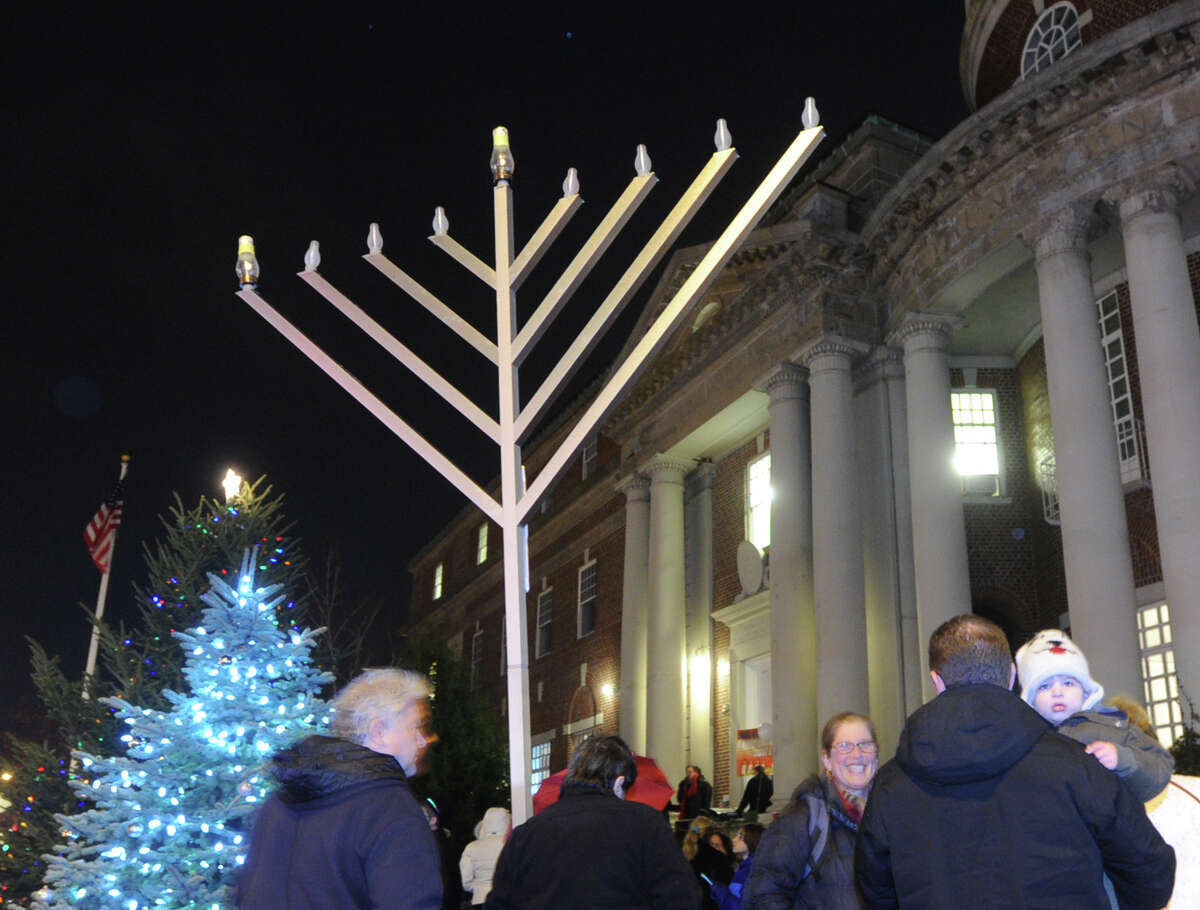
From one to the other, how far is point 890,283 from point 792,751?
24.8 feet

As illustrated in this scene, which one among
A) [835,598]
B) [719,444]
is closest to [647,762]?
[835,598]

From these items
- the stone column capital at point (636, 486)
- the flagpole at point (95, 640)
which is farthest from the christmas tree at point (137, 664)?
the stone column capital at point (636, 486)

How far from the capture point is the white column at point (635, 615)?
80.2 feet

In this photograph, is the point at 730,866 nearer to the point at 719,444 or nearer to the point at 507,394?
the point at 507,394

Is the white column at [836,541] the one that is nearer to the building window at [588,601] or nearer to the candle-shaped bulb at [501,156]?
the candle-shaped bulb at [501,156]

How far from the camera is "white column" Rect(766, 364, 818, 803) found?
18219 mm

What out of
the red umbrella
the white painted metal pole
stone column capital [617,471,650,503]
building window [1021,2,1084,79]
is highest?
building window [1021,2,1084,79]

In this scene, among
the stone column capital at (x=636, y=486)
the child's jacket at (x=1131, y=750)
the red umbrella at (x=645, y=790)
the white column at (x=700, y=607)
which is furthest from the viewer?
the stone column capital at (x=636, y=486)

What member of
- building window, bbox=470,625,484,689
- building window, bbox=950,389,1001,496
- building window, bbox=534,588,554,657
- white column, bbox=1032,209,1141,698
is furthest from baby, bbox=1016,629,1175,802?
building window, bbox=470,625,484,689

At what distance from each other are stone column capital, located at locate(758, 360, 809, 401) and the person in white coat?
1221 cm

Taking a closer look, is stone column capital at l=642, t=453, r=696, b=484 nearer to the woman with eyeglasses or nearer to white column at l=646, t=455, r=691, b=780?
white column at l=646, t=455, r=691, b=780

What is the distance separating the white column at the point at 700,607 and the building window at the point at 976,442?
21.5 feet

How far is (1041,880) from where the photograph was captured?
284 cm

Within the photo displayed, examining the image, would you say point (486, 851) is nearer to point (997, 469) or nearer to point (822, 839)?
point (822, 839)
